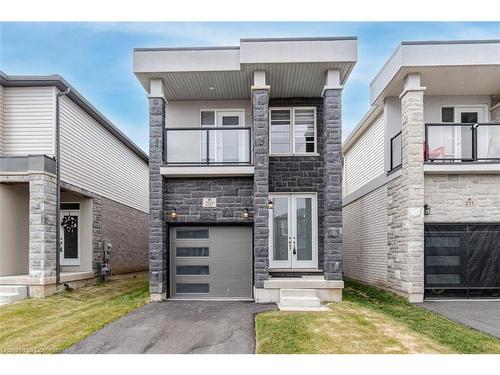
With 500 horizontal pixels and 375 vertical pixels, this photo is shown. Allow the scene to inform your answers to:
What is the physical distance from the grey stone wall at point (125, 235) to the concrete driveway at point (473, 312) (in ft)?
35.8

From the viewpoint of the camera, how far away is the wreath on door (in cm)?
1412

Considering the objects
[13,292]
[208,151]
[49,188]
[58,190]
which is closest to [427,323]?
[208,151]

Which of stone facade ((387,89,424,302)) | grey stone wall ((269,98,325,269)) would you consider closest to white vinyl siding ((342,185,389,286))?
stone facade ((387,89,424,302))

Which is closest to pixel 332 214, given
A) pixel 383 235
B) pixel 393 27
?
pixel 383 235

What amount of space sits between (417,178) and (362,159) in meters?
4.97

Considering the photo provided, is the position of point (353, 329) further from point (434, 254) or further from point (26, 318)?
point (26, 318)

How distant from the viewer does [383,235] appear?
40.0 ft

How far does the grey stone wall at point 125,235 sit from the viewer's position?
15.9 meters

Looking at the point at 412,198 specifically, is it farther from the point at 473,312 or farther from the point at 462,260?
the point at 473,312

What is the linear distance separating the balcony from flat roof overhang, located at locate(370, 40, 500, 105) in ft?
12.8

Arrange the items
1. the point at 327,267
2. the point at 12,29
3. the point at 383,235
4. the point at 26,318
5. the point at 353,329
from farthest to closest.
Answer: the point at 383,235, the point at 327,267, the point at 12,29, the point at 26,318, the point at 353,329

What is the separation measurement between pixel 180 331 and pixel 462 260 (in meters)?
6.89

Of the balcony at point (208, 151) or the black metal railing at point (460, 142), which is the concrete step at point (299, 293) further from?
the black metal railing at point (460, 142)

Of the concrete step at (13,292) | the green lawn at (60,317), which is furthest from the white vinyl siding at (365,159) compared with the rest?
the concrete step at (13,292)
